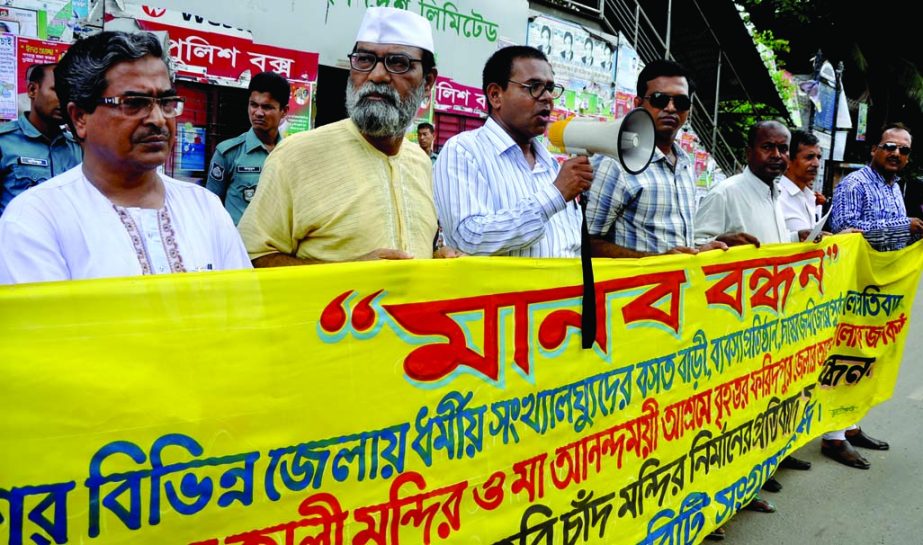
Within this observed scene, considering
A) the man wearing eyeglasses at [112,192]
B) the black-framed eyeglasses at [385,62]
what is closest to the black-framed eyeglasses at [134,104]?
the man wearing eyeglasses at [112,192]

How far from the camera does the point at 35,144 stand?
381 centimetres

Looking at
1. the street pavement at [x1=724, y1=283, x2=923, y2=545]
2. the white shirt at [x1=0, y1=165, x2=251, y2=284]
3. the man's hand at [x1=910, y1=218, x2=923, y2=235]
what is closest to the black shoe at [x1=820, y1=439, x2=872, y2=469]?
the street pavement at [x1=724, y1=283, x2=923, y2=545]

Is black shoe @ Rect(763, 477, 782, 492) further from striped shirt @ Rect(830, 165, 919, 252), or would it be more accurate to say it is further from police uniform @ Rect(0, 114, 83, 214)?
police uniform @ Rect(0, 114, 83, 214)

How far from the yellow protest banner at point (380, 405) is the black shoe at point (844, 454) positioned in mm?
1497

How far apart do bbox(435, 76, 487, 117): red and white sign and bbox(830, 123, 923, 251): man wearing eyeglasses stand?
4.22 meters

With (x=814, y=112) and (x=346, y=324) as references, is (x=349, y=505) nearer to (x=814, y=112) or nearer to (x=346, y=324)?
(x=346, y=324)

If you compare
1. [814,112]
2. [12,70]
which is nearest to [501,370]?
[12,70]

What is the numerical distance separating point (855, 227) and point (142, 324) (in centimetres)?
482

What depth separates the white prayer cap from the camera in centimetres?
265

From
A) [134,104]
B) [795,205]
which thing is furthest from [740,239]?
[134,104]

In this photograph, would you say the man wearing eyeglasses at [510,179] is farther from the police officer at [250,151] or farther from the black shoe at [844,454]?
the black shoe at [844,454]

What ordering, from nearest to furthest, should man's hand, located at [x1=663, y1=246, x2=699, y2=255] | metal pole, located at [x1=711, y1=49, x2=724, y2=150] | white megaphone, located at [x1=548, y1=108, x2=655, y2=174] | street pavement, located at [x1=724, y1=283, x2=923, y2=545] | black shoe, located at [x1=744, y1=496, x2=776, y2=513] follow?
white megaphone, located at [x1=548, y1=108, x2=655, y2=174] < man's hand, located at [x1=663, y1=246, x2=699, y2=255] < street pavement, located at [x1=724, y1=283, x2=923, y2=545] < black shoe, located at [x1=744, y1=496, x2=776, y2=513] < metal pole, located at [x1=711, y1=49, x2=724, y2=150]

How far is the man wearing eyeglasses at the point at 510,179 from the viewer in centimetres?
262

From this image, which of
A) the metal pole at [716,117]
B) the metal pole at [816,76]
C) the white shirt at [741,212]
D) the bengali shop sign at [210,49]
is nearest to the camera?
the white shirt at [741,212]
